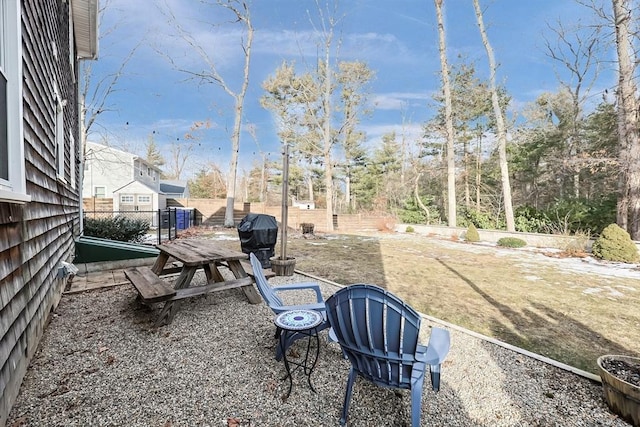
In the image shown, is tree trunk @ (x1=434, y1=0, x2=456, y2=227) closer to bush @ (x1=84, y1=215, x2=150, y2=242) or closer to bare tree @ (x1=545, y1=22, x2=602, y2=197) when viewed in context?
bare tree @ (x1=545, y1=22, x2=602, y2=197)

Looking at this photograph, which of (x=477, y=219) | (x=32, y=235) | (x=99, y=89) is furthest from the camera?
(x=477, y=219)

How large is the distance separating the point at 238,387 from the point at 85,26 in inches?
319

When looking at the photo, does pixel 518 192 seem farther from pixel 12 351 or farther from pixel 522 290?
pixel 12 351

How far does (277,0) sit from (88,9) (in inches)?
463

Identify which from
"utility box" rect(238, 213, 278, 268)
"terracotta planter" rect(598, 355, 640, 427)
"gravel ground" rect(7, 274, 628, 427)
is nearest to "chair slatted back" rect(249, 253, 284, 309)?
"gravel ground" rect(7, 274, 628, 427)

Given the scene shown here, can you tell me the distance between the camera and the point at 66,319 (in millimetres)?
3131

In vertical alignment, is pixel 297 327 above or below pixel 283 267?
above

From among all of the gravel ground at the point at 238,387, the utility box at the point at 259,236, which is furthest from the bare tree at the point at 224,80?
the gravel ground at the point at 238,387

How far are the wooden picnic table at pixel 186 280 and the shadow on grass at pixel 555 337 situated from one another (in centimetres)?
293

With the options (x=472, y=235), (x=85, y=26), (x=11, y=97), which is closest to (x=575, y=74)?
(x=472, y=235)

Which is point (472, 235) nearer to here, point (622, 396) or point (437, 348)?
point (622, 396)

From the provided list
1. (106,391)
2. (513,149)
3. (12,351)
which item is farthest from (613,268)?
(513,149)

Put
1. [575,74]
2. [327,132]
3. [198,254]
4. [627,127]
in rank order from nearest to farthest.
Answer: [198,254] < [627,127] < [575,74] < [327,132]

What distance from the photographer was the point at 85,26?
6410 mm
